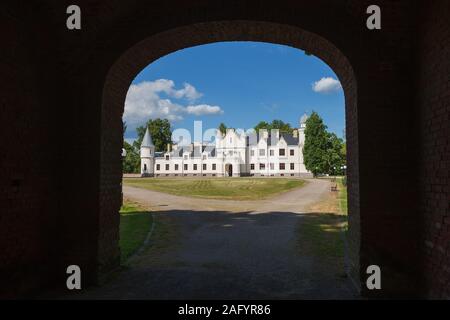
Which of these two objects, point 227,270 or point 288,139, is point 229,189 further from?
point 288,139

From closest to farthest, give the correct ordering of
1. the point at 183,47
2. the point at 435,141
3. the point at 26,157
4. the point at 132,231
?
the point at 435,141
the point at 26,157
the point at 183,47
the point at 132,231

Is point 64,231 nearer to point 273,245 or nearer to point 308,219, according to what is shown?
point 273,245

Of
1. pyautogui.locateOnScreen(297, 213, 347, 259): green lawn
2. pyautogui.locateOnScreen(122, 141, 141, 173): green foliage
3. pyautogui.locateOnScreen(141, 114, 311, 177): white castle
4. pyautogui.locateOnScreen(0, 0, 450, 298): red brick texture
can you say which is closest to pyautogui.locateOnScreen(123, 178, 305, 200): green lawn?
pyautogui.locateOnScreen(297, 213, 347, 259): green lawn

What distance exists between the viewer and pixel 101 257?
17.2 feet

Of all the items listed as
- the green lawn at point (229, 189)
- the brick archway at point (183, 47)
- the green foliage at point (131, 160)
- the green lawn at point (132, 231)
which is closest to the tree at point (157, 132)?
the green foliage at point (131, 160)

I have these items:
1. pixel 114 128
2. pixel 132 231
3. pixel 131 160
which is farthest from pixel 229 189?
pixel 131 160

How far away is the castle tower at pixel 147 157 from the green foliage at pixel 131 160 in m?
5.93

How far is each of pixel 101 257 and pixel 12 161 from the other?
6.43 ft

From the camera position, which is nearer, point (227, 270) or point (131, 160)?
point (227, 270)

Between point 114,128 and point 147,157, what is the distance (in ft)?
213

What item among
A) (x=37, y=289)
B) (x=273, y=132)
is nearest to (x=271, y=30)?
(x=37, y=289)

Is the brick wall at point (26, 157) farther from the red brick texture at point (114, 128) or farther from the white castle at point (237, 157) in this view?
the white castle at point (237, 157)

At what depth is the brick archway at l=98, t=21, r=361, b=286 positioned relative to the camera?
5.14m

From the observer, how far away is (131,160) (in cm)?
7406
